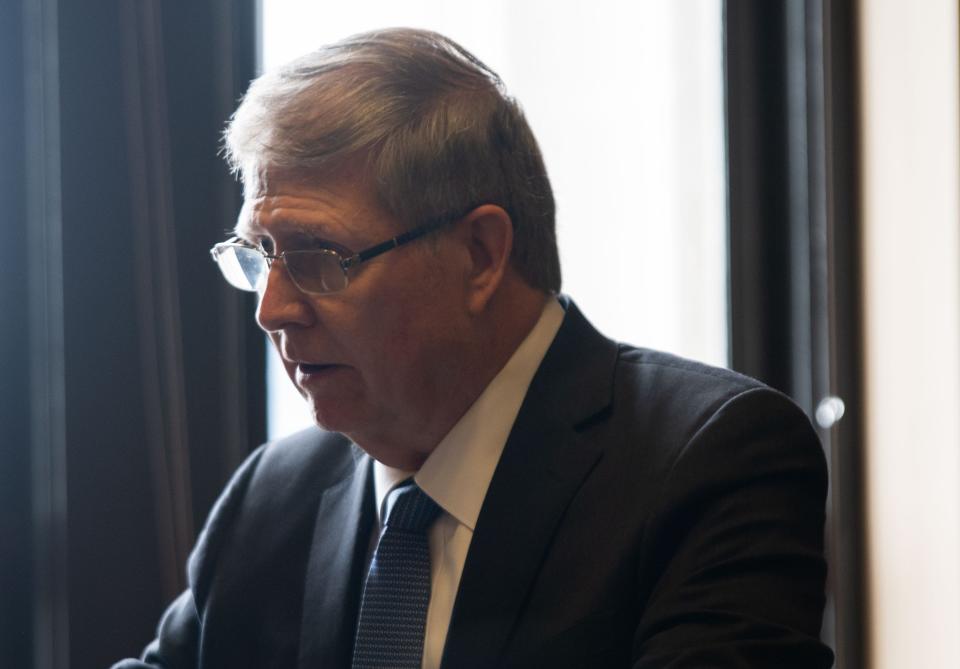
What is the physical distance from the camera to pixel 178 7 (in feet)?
6.61

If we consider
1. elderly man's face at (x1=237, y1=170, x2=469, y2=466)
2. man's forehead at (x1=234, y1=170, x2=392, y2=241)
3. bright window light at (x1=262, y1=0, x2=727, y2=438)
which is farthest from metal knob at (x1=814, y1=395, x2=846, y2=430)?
man's forehead at (x1=234, y1=170, x2=392, y2=241)

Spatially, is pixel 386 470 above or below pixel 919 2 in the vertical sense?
below

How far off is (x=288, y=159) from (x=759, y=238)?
1.37 m

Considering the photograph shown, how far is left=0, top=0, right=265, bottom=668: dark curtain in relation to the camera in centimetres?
188

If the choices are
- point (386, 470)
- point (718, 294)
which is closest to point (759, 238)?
point (718, 294)

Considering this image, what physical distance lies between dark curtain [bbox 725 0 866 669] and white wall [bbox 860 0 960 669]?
0.13 feet

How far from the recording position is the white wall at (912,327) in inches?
73.4

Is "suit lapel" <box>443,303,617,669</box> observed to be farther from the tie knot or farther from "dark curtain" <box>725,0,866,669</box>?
"dark curtain" <box>725,0,866,669</box>

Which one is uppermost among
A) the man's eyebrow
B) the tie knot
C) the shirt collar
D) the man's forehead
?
the man's forehead

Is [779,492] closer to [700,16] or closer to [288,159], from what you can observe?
Answer: [288,159]

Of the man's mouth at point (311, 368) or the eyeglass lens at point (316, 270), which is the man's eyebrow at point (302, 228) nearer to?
the eyeglass lens at point (316, 270)

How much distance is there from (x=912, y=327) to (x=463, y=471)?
3.31 ft

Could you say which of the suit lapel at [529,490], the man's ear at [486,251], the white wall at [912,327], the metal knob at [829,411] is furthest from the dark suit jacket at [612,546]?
the metal knob at [829,411]

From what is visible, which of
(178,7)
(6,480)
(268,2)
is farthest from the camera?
(268,2)
